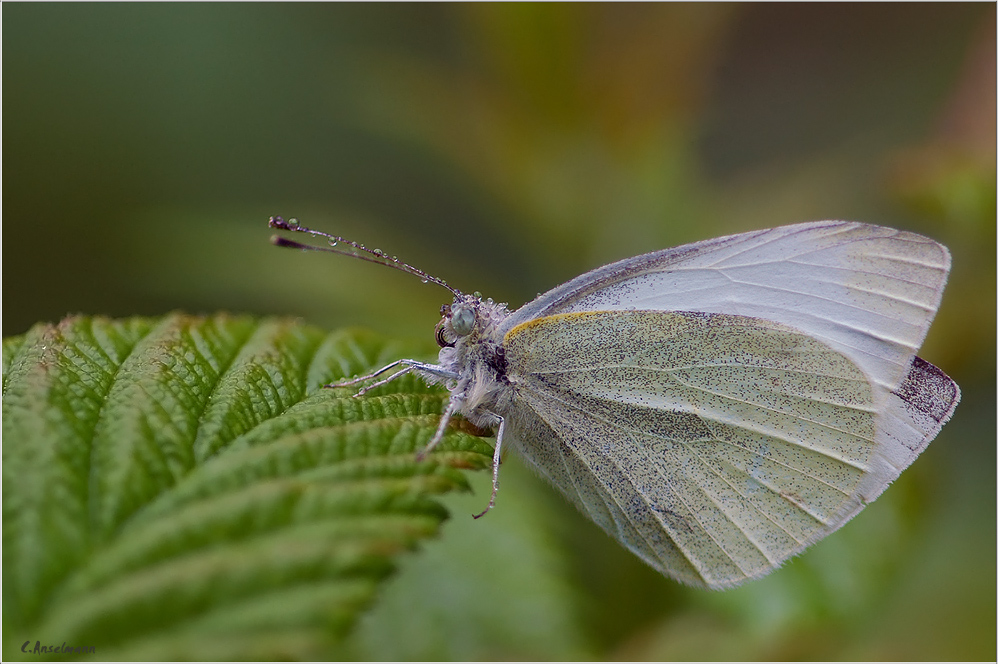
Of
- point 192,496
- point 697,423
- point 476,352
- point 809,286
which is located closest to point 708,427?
point 697,423

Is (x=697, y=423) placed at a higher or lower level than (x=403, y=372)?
lower

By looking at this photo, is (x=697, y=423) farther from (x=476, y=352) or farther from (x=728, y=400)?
(x=476, y=352)

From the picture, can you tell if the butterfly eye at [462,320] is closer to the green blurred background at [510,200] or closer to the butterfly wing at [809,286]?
the butterfly wing at [809,286]

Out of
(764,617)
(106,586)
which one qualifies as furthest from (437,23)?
(106,586)

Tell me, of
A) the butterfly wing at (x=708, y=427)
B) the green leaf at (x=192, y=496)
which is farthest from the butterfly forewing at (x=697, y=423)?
the green leaf at (x=192, y=496)

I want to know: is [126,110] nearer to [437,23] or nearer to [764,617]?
[437,23]

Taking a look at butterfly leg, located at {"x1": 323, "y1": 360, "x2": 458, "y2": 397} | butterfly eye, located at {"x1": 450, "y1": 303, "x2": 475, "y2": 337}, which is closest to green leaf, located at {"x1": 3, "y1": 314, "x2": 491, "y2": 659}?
butterfly leg, located at {"x1": 323, "y1": 360, "x2": 458, "y2": 397}
